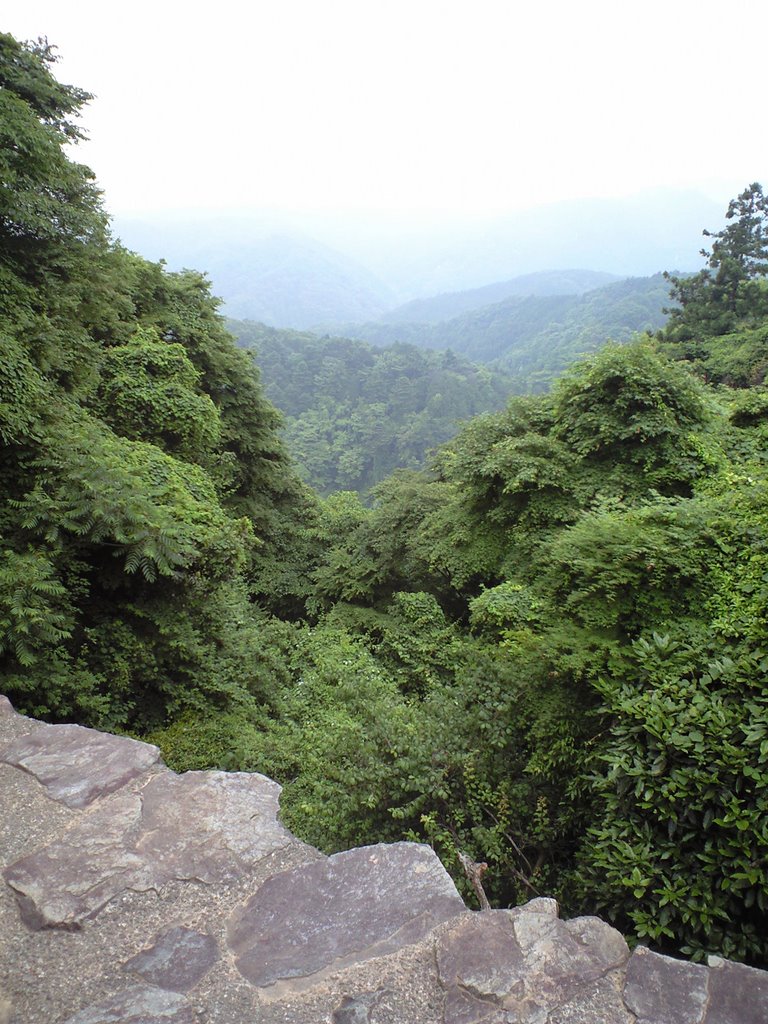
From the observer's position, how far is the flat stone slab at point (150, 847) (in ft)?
7.00

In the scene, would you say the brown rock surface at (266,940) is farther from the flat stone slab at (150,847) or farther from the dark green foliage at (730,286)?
the dark green foliage at (730,286)

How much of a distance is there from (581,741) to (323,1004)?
2.13m

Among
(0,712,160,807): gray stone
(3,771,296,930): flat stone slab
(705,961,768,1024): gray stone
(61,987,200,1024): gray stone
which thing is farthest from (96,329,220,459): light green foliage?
(705,961,768,1024): gray stone

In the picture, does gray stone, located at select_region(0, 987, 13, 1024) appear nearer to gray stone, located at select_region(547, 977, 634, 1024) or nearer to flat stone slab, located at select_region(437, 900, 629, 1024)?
flat stone slab, located at select_region(437, 900, 629, 1024)

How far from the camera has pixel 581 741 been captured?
11.3 ft

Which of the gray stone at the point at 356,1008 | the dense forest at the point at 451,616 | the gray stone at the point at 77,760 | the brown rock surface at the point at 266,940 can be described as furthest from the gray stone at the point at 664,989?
the gray stone at the point at 77,760

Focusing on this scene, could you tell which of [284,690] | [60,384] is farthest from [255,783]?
[60,384]

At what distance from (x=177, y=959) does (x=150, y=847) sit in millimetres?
530

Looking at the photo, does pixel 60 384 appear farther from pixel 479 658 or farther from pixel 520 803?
pixel 520 803

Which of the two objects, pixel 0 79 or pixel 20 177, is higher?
pixel 0 79

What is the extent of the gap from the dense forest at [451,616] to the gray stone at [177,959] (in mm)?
1651

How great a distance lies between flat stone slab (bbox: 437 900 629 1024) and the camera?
1764mm

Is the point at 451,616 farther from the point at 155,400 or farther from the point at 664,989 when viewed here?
the point at 664,989

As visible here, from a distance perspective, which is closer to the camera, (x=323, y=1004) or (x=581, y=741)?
(x=323, y=1004)
